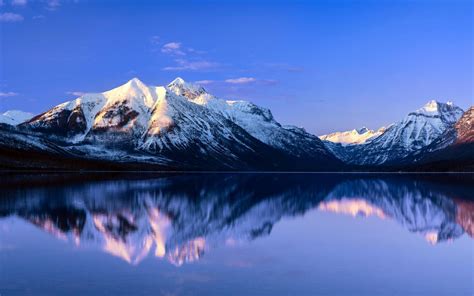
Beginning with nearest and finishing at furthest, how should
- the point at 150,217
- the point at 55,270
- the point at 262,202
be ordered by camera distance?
the point at 55,270
the point at 150,217
the point at 262,202

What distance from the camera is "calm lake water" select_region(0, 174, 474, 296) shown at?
26906mm

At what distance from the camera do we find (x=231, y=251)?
37.0 meters

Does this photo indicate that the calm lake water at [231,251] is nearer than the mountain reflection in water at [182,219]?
Yes

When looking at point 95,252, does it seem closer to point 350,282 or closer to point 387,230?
point 350,282

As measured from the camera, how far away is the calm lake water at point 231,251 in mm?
26906

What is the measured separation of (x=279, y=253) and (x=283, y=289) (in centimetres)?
1039

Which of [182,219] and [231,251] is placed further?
[182,219]

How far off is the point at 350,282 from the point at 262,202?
51107mm

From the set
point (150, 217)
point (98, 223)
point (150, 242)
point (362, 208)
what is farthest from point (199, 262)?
point (362, 208)

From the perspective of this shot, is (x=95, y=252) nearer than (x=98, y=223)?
Yes

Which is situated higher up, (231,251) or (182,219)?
(182,219)

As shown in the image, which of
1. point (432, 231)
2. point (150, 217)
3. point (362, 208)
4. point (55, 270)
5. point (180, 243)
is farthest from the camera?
point (362, 208)

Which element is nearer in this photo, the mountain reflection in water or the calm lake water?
the calm lake water

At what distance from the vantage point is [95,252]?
3625 cm
